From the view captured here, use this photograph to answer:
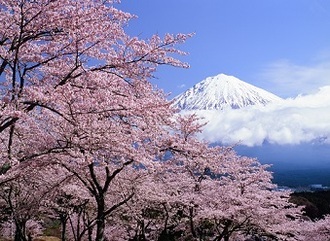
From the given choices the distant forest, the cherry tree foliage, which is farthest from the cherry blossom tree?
the distant forest

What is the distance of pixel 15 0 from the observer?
706 cm

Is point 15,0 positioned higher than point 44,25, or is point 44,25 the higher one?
point 15,0

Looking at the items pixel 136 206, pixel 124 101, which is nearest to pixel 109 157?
pixel 124 101

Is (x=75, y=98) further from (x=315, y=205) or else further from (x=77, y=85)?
(x=315, y=205)

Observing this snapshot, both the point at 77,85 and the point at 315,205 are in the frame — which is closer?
the point at 77,85

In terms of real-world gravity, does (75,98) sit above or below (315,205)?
above

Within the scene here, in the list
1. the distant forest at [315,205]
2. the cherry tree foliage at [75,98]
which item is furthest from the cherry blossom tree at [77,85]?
the distant forest at [315,205]

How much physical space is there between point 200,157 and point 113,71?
279 centimetres

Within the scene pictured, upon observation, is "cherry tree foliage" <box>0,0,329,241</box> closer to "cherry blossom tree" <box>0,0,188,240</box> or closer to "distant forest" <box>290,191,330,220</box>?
"cherry blossom tree" <box>0,0,188,240</box>

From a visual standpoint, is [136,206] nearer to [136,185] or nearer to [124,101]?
[136,185]

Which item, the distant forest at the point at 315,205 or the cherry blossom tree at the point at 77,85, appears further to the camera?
the distant forest at the point at 315,205

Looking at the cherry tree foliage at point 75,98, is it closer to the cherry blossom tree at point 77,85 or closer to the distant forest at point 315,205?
the cherry blossom tree at point 77,85

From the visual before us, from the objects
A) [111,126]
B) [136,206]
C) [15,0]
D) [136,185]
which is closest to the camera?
[15,0]

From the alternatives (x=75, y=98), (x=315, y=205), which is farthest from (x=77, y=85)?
(x=315, y=205)
